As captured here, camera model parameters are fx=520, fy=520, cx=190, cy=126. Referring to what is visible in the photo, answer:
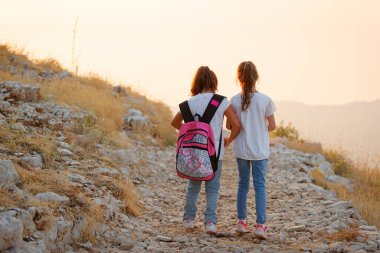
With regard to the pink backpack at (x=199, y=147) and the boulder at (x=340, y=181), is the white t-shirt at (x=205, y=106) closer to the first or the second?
the pink backpack at (x=199, y=147)

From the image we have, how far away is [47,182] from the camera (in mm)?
5945

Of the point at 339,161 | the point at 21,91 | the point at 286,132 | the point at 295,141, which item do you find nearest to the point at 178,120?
the point at 21,91

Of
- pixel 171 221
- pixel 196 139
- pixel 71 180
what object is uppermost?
pixel 196 139

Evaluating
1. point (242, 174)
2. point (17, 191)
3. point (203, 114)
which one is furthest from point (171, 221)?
point (17, 191)

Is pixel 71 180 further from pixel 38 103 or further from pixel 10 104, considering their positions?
pixel 38 103

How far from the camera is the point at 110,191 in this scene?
710cm

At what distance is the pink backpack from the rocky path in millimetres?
791

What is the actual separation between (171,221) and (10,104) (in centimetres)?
419

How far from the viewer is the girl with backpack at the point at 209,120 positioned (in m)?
6.15

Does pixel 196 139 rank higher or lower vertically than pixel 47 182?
higher

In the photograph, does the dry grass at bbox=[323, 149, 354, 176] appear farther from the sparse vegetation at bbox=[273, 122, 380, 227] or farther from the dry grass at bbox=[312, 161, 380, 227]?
the dry grass at bbox=[312, 161, 380, 227]

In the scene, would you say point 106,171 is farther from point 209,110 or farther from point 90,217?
point 209,110

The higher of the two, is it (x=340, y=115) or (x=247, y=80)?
(x=340, y=115)

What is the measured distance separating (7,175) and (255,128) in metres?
2.85
